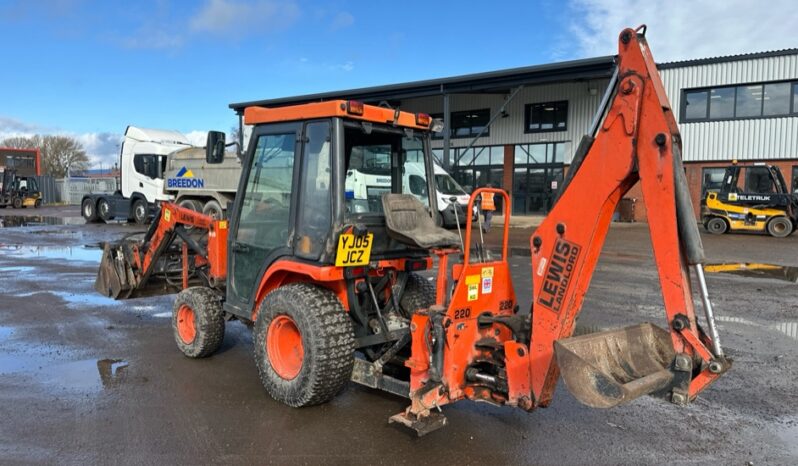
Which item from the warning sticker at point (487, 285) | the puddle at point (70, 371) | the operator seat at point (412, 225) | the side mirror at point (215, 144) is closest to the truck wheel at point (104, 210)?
the puddle at point (70, 371)

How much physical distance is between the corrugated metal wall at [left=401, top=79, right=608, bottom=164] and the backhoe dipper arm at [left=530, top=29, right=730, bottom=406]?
22.8m

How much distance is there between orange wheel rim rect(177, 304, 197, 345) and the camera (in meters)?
5.59

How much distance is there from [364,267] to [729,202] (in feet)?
60.8

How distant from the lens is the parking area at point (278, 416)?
371 cm

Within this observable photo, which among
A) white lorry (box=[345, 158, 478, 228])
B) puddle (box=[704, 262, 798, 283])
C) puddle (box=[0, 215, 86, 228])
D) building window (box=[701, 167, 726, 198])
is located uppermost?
building window (box=[701, 167, 726, 198])

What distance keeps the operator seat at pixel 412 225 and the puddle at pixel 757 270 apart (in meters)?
8.87

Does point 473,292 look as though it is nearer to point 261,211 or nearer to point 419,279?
point 419,279

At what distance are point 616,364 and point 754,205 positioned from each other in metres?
18.8

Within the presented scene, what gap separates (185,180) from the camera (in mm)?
19828

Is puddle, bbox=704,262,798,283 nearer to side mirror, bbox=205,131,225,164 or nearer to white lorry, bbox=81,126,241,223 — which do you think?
side mirror, bbox=205,131,225,164

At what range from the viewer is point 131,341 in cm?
624

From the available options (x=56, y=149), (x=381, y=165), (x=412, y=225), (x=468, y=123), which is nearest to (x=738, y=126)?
(x=468, y=123)

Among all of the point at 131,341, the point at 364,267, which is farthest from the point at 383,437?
the point at 131,341

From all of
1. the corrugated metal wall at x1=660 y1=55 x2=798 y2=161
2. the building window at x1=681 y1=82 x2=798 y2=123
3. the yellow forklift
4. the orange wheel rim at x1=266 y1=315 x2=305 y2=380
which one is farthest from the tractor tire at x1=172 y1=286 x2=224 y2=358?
the building window at x1=681 y1=82 x2=798 y2=123
